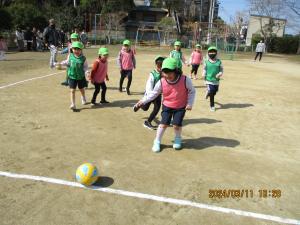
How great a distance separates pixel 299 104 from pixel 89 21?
135ft

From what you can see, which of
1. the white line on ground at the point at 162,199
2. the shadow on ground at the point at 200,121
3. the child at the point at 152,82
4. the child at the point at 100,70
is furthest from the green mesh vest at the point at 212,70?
the white line on ground at the point at 162,199

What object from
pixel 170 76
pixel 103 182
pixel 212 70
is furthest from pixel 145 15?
pixel 103 182

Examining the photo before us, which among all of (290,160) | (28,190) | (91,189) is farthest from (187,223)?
(290,160)

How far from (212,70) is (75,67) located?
11.6ft

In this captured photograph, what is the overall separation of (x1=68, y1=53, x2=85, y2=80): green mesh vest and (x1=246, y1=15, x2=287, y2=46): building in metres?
46.1

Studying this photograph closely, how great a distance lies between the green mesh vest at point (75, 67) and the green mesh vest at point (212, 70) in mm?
3261

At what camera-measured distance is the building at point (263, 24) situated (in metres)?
50.4

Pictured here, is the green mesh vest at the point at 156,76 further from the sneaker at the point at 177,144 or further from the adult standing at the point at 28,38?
the adult standing at the point at 28,38

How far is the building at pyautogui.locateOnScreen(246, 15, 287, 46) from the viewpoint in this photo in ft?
165

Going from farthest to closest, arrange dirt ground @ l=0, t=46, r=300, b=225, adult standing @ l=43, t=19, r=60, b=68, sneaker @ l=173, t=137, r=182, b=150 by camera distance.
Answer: adult standing @ l=43, t=19, r=60, b=68 → sneaker @ l=173, t=137, r=182, b=150 → dirt ground @ l=0, t=46, r=300, b=225

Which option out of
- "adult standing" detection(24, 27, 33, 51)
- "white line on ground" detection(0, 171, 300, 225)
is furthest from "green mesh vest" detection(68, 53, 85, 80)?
"adult standing" detection(24, 27, 33, 51)

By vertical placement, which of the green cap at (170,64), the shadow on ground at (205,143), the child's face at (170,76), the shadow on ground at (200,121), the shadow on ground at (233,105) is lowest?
the shadow on ground at (205,143)

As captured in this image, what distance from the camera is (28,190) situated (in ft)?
14.0

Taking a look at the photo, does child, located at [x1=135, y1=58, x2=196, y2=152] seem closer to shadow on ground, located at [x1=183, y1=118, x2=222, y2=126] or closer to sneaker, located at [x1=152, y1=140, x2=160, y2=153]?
sneaker, located at [x1=152, y1=140, x2=160, y2=153]
